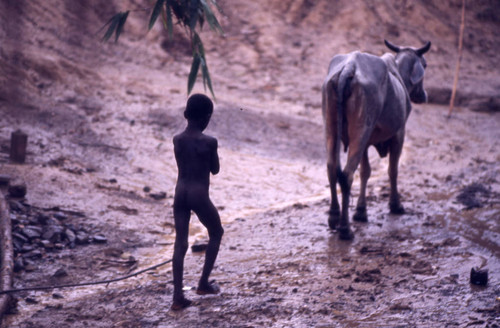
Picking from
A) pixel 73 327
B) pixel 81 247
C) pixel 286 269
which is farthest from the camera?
pixel 81 247

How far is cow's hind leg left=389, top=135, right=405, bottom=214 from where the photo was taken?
6.45 meters

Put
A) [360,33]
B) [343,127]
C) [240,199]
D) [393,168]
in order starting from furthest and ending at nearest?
[360,33] → [240,199] → [393,168] → [343,127]

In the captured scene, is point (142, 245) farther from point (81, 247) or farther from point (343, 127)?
point (343, 127)

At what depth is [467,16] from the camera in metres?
18.1

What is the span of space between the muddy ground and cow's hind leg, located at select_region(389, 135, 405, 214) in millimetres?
212

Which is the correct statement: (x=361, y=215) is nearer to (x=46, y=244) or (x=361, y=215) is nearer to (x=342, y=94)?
(x=342, y=94)

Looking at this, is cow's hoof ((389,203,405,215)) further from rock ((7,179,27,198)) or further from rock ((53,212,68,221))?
rock ((7,179,27,198))

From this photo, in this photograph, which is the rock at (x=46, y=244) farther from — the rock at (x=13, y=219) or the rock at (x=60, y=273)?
the rock at (x=60, y=273)

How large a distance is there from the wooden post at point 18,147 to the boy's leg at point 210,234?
13.5 ft

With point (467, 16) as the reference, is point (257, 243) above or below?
below

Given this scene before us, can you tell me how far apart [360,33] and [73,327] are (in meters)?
15.0

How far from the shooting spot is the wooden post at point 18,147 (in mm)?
6941

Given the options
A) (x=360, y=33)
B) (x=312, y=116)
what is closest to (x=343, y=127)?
(x=312, y=116)

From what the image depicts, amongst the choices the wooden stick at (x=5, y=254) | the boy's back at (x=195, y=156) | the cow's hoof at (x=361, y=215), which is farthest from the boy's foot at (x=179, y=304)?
the cow's hoof at (x=361, y=215)
